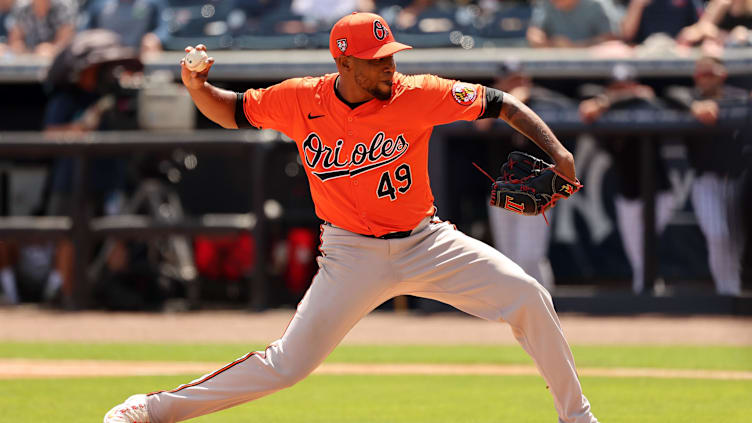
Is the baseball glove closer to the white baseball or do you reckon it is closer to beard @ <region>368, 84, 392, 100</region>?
beard @ <region>368, 84, 392, 100</region>

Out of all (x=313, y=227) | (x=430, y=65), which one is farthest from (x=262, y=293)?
(x=430, y=65)

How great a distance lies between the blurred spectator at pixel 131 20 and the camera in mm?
11828

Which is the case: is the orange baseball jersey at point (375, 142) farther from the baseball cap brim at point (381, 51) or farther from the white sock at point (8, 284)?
the white sock at point (8, 284)

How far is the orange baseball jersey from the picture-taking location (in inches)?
171

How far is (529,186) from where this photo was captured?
4398mm

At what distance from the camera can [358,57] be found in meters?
4.27

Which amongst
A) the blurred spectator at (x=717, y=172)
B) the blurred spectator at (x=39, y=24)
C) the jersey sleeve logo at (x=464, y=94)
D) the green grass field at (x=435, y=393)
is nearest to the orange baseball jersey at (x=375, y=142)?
the jersey sleeve logo at (x=464, y=94)

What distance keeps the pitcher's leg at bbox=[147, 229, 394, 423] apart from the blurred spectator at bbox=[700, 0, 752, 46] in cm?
738

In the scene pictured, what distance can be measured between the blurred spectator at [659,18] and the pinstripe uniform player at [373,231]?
7.30 metres

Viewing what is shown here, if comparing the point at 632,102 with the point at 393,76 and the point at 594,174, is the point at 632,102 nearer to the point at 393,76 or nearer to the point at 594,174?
the point at 594,174

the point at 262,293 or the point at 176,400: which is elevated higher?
the point at 176,400

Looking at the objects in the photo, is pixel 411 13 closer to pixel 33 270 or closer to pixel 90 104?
pixel 90 104

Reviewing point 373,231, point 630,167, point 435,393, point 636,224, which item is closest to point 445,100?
point 373,231

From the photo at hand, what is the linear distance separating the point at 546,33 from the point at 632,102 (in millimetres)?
1643
